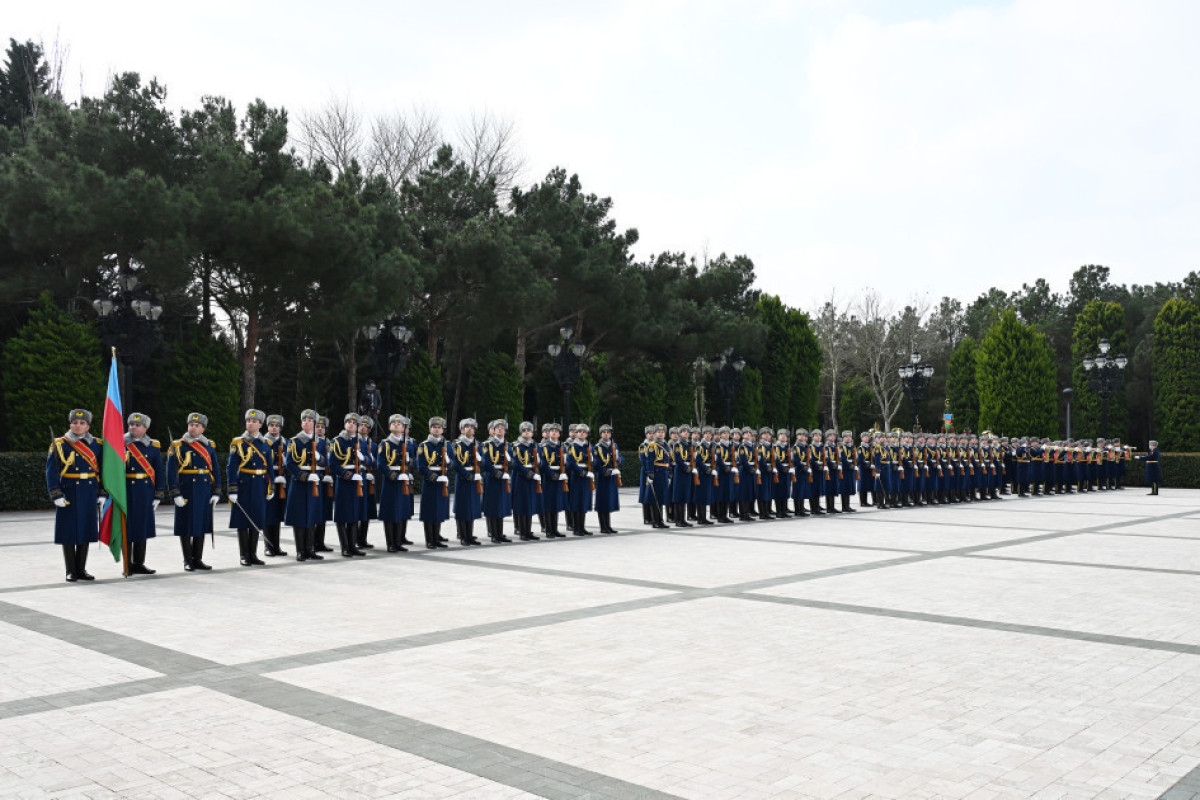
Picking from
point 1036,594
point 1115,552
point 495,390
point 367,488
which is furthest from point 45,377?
point 1115,552

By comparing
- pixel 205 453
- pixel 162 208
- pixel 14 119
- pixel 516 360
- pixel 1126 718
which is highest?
pixel 14 119

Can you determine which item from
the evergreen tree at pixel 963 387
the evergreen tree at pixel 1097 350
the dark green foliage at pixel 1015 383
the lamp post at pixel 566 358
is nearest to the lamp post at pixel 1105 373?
the dark green foliage at pixel 1015 383

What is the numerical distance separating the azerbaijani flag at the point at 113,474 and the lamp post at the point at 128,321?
1027 centimetres

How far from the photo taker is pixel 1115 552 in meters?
13.2

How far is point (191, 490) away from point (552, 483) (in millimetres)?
5781

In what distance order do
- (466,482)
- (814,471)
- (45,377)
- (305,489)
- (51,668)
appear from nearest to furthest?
(51,668) → (305,489) → (466,482) → (814,471) → (45,377)

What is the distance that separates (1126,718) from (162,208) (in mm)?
21611

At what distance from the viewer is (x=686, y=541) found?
14445mm

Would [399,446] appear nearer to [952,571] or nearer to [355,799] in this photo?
[952,571]

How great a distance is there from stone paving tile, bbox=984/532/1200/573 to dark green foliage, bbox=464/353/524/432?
19835mm

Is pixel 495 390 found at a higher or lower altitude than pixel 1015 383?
lower

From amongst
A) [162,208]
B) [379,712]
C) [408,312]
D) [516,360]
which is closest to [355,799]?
[379,712]

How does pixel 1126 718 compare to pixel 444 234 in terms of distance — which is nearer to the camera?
pixel 1126 718

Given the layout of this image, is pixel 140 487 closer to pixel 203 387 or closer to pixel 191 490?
pixel 191 490
